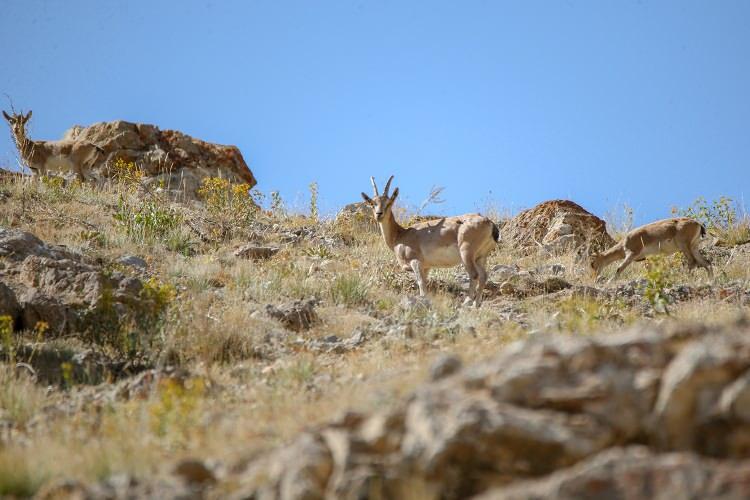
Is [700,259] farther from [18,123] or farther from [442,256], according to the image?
[18,123]

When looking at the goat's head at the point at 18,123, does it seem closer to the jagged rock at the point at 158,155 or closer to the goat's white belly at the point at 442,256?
the jagged rock at the point at 158,155

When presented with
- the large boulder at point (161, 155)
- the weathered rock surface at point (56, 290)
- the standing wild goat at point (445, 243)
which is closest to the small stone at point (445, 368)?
the weathered rock surface at point (56, 290)

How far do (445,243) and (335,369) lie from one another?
5796mm

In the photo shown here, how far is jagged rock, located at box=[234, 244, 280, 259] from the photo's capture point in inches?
595

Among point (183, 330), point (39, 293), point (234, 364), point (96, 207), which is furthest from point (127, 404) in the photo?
point (96, 207)

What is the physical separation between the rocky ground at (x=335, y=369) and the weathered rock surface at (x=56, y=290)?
3 centimetres

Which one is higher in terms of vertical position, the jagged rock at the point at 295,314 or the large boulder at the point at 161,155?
the large boulder at the point at 161,155

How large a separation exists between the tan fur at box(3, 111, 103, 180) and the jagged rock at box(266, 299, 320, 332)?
12245mm

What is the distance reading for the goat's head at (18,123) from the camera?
20781mm

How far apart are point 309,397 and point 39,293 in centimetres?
466

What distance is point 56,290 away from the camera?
33.2ft

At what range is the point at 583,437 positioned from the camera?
3.60 m

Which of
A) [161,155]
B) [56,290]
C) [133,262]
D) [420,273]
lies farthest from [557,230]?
[56,290]

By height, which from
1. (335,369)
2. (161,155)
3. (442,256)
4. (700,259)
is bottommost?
(335,369)
